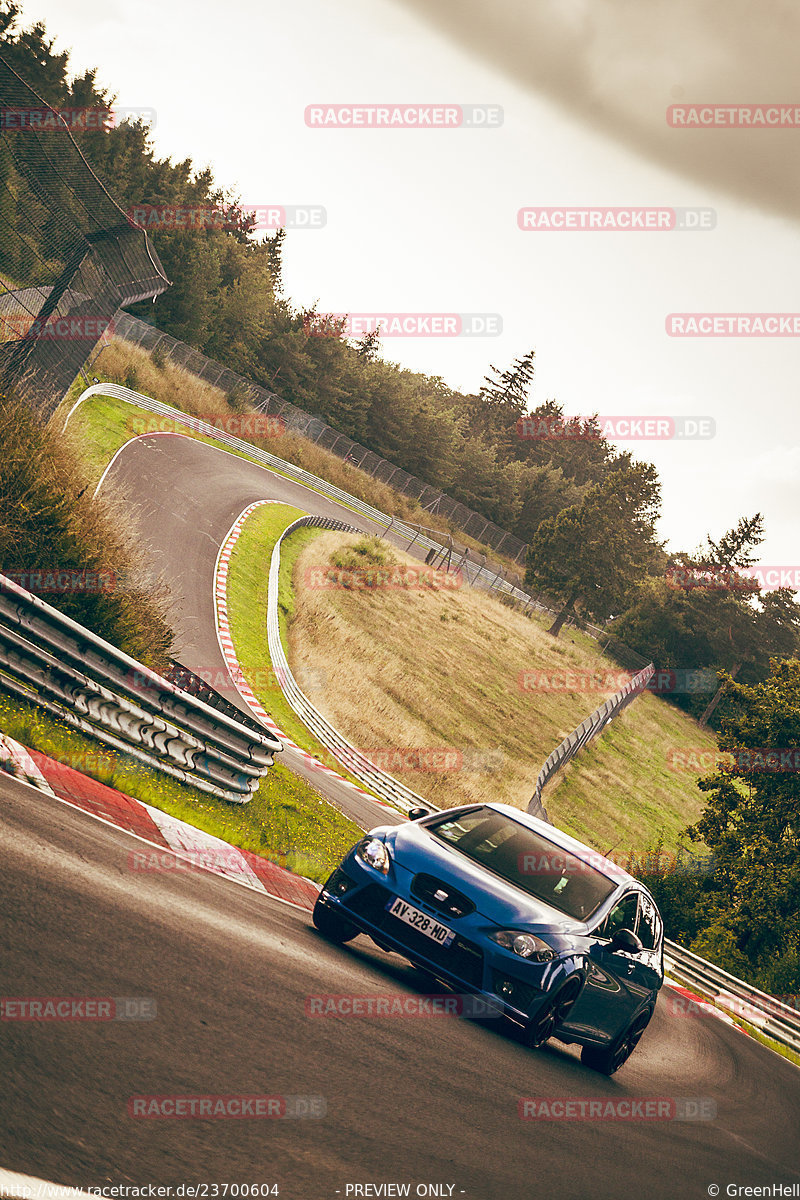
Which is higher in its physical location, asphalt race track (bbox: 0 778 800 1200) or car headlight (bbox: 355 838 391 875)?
car headlight (bbox: 355 838 391 875)

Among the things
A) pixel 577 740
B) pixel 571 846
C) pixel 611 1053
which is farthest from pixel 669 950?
pixel 577 740

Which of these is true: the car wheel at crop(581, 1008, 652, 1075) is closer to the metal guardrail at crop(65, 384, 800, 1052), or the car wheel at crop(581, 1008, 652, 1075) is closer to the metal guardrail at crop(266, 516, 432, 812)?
the metal guardrail at crop(65, 384, 800, 1052)

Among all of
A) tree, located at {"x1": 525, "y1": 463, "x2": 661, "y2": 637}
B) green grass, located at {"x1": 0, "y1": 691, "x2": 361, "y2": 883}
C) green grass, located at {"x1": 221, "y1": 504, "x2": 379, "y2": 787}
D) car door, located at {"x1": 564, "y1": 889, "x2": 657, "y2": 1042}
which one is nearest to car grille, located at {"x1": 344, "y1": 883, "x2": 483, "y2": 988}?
car door, located at {"x1": 564, "y1": 889, "x2": 657, "y2": 1042}

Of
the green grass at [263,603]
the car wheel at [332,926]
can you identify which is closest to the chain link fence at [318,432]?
the green grass at [263,603]

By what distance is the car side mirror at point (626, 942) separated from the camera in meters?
7.67

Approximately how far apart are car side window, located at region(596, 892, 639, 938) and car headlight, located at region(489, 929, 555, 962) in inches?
36.9

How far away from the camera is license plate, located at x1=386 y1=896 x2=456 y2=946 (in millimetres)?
6766

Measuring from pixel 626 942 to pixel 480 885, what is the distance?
164 cm

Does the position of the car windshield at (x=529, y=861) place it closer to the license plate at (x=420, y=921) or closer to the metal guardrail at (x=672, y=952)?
the license plate at (x=420, y=921)

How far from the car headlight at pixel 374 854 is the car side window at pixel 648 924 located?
8.86 feet

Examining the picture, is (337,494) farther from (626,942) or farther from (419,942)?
(419,942)

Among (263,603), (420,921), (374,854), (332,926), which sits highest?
(374,854)

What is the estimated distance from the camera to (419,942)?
6.82 meters

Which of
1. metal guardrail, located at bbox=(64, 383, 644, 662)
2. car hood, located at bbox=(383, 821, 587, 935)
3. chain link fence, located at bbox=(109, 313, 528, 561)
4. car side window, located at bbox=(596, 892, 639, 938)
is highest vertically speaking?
chain link fence, located at bbox=(109, 313, 528, 561)
